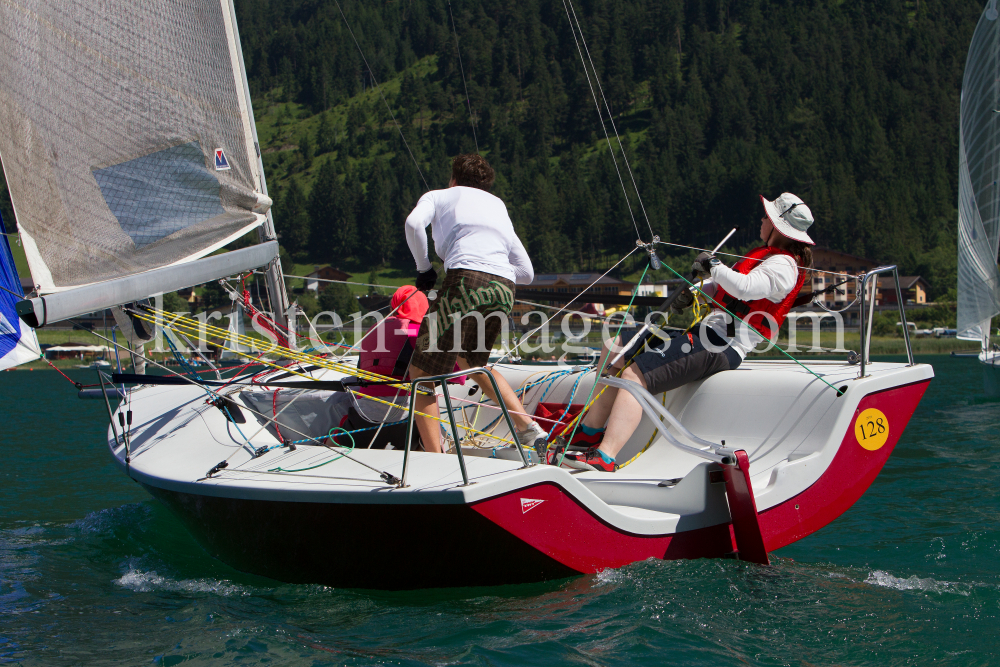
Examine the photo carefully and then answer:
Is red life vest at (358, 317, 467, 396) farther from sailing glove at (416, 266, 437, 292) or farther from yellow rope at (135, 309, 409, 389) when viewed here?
sailing glove at (416, 266, 437, 292)

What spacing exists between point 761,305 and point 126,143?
3.52 meters

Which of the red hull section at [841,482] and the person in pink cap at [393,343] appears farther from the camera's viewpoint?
the person in pink cap at [393,343]

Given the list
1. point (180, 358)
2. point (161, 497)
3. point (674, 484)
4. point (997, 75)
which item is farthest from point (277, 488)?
point (997, 75)

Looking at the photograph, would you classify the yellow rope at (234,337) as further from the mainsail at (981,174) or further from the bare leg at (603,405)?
the mainsail at (981,174)

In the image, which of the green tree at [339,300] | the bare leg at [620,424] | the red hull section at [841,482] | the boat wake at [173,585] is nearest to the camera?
the boat wake at [173,585]

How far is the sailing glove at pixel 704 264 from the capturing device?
3.96m

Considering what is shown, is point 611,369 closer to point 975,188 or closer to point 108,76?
point 108,76

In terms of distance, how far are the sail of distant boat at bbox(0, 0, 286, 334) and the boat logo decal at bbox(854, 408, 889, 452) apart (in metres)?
3.32

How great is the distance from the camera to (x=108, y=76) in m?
4.31

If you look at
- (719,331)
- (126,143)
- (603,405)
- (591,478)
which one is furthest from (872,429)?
(126,143)

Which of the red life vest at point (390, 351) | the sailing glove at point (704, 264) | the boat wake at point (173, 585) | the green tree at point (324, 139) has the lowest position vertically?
the boat wake at point (173, 585)

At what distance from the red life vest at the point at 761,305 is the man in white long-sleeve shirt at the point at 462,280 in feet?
4.36

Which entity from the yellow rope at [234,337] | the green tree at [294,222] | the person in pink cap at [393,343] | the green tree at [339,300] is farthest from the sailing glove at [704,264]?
the green tree at [294,222]

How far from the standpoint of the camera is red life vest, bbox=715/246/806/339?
4.38 meters
